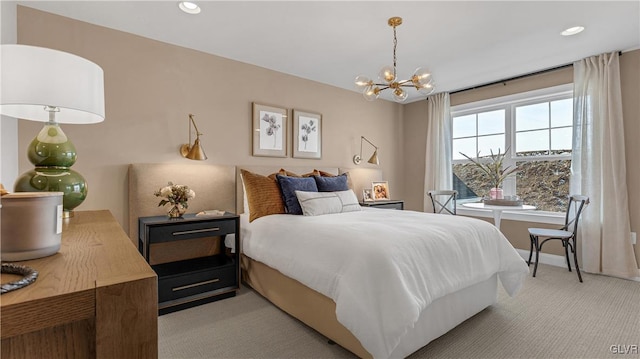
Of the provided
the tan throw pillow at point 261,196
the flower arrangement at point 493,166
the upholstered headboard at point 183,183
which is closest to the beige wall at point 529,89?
the flower arrangement at point 493,166

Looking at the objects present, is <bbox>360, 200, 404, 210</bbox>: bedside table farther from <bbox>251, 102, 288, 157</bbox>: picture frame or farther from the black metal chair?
the black metal chair

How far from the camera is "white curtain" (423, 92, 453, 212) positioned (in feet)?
15.5

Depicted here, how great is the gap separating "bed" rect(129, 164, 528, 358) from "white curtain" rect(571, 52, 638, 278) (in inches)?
70.2

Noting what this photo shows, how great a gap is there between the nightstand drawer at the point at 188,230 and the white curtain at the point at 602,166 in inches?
156

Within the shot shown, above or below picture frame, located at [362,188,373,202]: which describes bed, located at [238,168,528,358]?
below

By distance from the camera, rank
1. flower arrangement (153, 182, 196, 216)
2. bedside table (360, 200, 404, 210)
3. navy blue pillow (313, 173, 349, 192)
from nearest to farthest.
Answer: flower arrangement (153, 182, 196, 216), navy blue pillow (313, 173, 349, 192), bedside table (360, 200, 404, 210)

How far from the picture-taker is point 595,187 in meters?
3.34

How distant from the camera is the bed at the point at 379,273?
1553mm

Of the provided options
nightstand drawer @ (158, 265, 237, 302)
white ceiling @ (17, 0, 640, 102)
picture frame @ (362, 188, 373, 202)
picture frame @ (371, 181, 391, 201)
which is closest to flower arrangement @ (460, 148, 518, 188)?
white ceiling @ (17, 0, 640, 102)

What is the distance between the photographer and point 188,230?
2.51 metres

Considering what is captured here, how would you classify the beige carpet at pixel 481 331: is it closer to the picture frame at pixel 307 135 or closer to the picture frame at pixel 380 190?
the picture frame at pixel 307 135

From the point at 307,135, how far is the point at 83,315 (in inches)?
142

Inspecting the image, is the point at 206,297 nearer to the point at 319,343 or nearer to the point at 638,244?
the point at 319,343

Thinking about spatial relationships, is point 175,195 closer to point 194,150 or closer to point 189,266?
point 194,150
